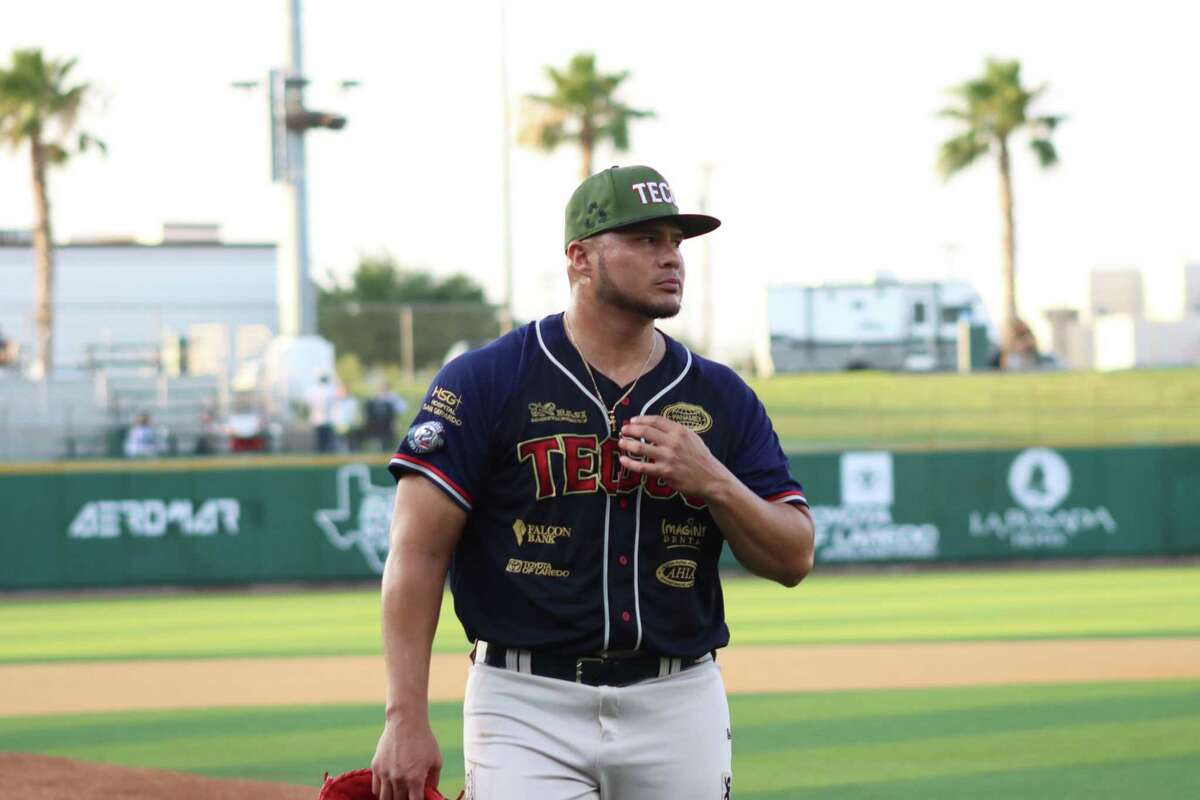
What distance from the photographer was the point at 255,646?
13.1 m

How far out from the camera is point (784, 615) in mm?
15008

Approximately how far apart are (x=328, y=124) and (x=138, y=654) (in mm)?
11651

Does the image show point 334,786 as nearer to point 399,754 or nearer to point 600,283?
point 399,754

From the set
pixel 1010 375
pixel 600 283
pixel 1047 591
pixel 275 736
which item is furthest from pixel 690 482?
pixel 1010 375

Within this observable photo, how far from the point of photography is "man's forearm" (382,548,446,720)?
10.8ft

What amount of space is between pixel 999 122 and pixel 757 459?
39.5m

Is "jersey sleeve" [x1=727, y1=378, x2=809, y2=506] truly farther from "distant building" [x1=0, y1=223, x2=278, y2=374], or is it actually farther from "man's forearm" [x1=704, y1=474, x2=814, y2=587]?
"distant building" [x1=0, y1=223, x2=278, y2=374]

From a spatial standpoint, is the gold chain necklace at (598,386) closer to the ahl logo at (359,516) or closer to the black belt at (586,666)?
the black belt at (586,666)

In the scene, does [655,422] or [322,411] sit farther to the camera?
[322,411]

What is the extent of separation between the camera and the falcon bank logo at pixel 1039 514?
19.6 metres

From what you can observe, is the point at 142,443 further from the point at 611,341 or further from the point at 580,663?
the point at 580,663

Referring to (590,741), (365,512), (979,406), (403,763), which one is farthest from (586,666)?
(979,406)

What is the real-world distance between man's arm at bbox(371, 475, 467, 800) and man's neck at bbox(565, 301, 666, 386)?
17.2 inches

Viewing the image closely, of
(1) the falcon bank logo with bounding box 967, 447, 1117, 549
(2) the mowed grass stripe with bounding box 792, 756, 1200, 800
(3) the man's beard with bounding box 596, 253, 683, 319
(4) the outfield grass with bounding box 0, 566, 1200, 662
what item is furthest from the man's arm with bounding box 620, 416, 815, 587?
(1) the falcon bank logo with bounding box 967, 447, 1117, 549
